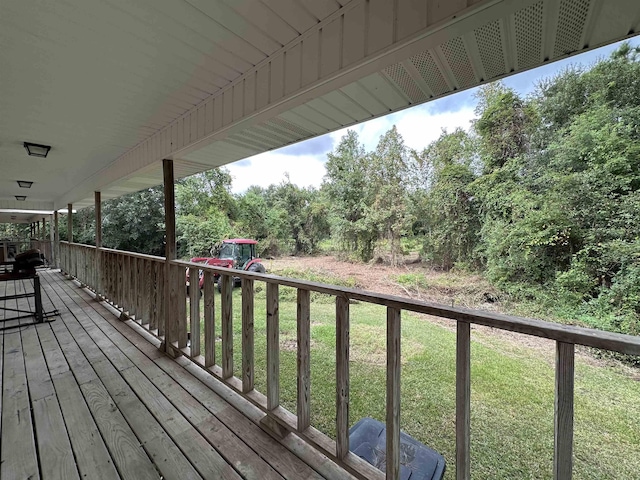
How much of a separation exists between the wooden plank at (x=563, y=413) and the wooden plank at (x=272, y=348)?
49.9 inches

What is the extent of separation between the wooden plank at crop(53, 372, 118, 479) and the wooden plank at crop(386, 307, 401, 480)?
4.47 feet

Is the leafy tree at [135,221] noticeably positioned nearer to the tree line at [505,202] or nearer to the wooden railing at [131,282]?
the tree line at [505,202]

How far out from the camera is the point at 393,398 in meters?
1.13

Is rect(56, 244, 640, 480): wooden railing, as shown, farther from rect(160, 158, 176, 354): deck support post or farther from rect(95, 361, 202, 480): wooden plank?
rect(95, 361, 202, 480): wooden plank

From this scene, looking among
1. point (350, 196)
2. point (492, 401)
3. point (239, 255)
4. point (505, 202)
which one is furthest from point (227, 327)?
point (350, 196)

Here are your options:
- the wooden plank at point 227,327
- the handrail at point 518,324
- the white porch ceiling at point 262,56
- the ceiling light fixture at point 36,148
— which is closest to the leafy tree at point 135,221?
the ceiling light fixture at point 36,148

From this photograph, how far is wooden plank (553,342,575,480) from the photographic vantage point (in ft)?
2.54

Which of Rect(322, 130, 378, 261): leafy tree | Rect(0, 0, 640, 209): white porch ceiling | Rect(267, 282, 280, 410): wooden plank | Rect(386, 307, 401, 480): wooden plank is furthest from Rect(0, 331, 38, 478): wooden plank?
Rect(322, 130, 378, 261): leafy tree

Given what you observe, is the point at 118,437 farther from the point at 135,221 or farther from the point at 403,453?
the point at 135,221

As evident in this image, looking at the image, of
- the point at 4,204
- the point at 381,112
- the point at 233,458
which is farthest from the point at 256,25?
the point at 4,204

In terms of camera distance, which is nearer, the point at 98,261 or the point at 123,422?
the point at 123,422

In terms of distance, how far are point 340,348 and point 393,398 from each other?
0.31m

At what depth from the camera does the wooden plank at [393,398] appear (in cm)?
113

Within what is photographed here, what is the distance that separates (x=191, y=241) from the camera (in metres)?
12.1
